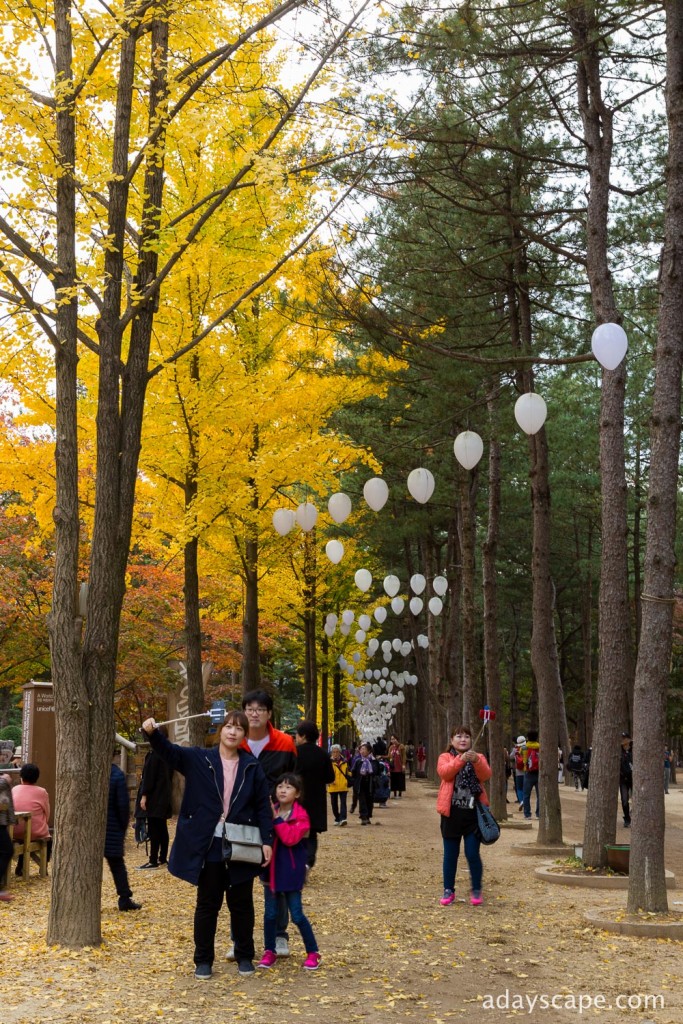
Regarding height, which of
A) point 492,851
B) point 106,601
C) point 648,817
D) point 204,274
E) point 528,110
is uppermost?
point 528,110

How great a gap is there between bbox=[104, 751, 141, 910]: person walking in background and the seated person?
216 cm

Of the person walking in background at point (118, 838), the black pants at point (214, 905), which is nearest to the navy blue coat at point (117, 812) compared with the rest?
the person walking in background at point (118, 838)

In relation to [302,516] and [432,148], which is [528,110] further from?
[302,516]

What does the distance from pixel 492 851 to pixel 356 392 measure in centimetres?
740

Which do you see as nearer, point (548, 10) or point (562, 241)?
point (548, 10)

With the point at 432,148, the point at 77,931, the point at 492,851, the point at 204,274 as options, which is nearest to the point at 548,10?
the point at 432,148

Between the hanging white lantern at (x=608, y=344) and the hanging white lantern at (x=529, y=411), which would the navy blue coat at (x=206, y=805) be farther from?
the hanging white lantern at (x=529, y=411)

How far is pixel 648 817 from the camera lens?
928 cm

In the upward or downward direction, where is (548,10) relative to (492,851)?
upward

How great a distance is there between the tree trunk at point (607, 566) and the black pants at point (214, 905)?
569 centimetres

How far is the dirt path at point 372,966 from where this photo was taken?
6164mm

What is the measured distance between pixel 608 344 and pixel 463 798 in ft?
14.2

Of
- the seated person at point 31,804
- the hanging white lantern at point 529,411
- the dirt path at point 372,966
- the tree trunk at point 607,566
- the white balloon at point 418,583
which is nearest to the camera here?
the dirt path at point 372,966

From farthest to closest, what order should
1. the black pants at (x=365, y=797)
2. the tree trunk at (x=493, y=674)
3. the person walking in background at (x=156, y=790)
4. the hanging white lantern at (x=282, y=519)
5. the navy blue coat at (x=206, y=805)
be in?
the black pants at (x=365, y=797)
the tree trunk at (x=493, y=674)
the hanging white lantern at (x=282, y=519)
the person walking in background at (x=156, y=790)
the navy blue coat at (x=206, y=805)
